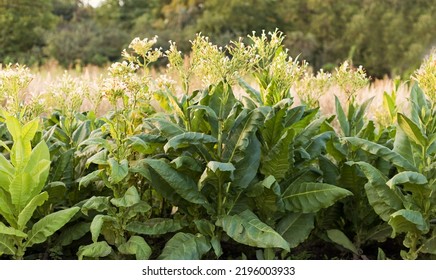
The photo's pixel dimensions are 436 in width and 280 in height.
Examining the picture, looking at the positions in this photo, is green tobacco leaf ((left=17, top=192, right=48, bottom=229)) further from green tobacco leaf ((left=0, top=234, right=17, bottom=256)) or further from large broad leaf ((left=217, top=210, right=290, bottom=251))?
large broad leaf ((left=217, top=210, right=290, bottom=251))

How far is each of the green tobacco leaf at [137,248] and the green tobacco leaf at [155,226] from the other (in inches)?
2.0

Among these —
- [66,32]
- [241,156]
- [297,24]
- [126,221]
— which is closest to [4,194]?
[126,221]

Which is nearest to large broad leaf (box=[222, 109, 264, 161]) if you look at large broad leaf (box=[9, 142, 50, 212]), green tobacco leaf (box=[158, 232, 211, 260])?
green tobacco leaf (box=[158, 232, 211, 260])

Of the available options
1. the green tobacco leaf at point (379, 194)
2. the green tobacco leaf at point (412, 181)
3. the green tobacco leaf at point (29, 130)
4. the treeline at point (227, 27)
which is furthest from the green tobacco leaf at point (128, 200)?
the treeline at point (227, 27)

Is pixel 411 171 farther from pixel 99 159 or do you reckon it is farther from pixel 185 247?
pixel 99 159

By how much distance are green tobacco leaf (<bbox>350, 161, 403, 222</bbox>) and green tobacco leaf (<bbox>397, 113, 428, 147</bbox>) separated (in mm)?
254

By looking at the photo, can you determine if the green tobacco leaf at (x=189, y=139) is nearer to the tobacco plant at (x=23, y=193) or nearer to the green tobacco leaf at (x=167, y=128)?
the green tobacco leaf at (x=167, y=128)

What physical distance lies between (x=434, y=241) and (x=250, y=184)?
1.05 meters

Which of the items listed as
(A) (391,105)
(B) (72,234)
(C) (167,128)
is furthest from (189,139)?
(A) (391,105)

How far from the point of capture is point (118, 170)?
3.30 meters

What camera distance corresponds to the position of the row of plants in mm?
3402

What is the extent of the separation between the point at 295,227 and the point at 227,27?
24.4 meters

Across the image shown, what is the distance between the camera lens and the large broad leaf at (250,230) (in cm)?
332

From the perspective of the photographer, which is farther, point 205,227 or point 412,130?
point 205,227
